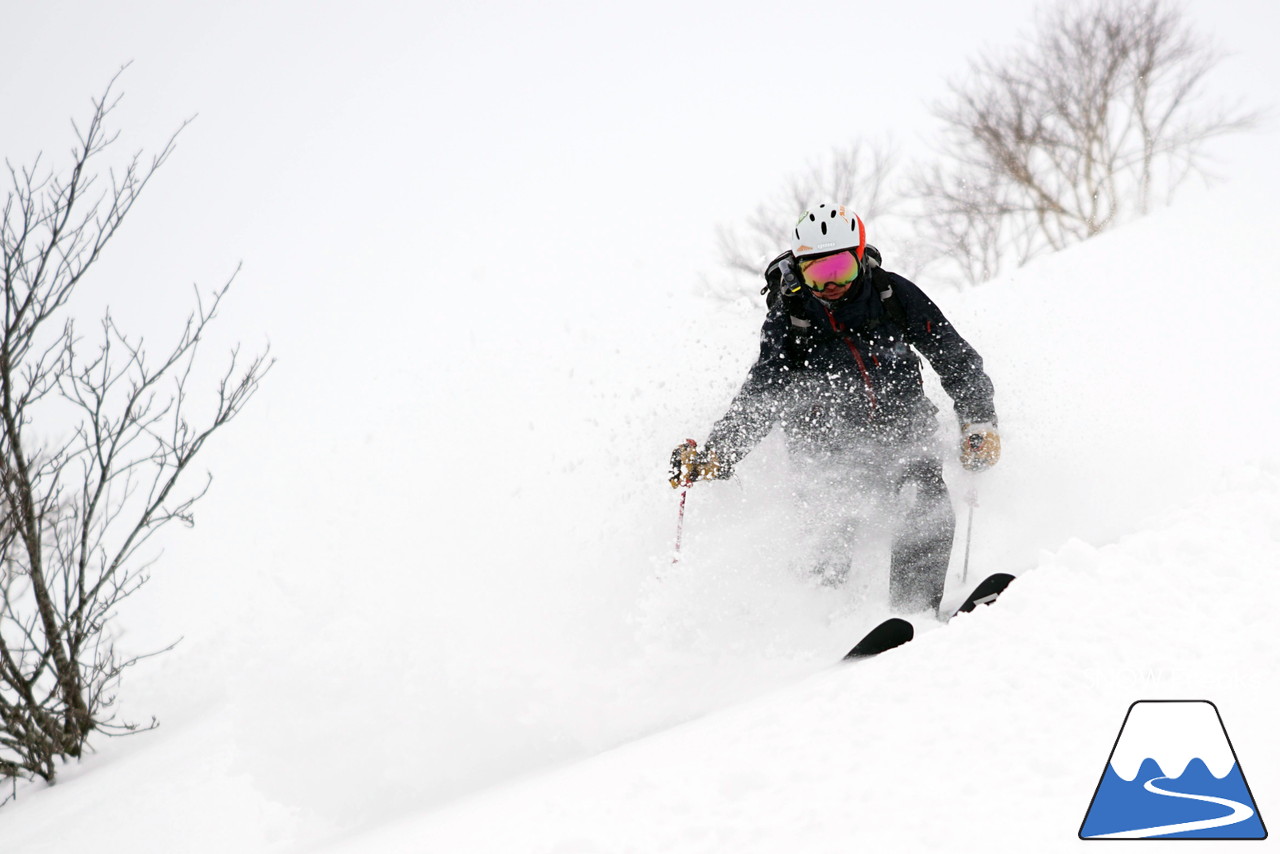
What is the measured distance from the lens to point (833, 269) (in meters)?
3.38

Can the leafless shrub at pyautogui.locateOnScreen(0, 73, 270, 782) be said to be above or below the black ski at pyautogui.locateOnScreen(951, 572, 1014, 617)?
above

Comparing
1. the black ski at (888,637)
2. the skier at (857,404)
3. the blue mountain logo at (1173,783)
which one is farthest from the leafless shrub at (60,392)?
the blue mountain logo at (1173,783)

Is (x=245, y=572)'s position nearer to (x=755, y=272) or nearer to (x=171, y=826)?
(x=171, y=826)

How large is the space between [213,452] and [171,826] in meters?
11.1

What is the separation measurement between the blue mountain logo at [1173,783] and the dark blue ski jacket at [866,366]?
193 cm

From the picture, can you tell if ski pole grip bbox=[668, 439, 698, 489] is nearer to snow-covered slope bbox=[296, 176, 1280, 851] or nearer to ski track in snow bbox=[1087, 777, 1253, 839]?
snow-covered slope bbox=[296, 176, 1280, 851]

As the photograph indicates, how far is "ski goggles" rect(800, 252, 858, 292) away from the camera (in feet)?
11.1

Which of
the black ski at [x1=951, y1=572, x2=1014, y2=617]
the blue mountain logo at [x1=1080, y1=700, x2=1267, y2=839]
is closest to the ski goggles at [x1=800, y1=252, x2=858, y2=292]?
the black ski at [x1=951, y1=572, x2=1014, y2=617]

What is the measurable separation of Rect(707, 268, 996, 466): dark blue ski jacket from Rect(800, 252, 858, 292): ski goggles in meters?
0.08

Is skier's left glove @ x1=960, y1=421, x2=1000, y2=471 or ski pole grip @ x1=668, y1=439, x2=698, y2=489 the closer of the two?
skier's left glove @ x1=960, y1=421, x2=1000, y2=471

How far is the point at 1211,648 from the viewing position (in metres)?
1.88

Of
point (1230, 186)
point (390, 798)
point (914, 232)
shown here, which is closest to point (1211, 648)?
point (390, 798)

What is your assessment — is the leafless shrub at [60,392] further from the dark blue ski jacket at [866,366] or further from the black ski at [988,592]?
the black ski at [988,592]

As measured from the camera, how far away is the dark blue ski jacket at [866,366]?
11.4 feet
